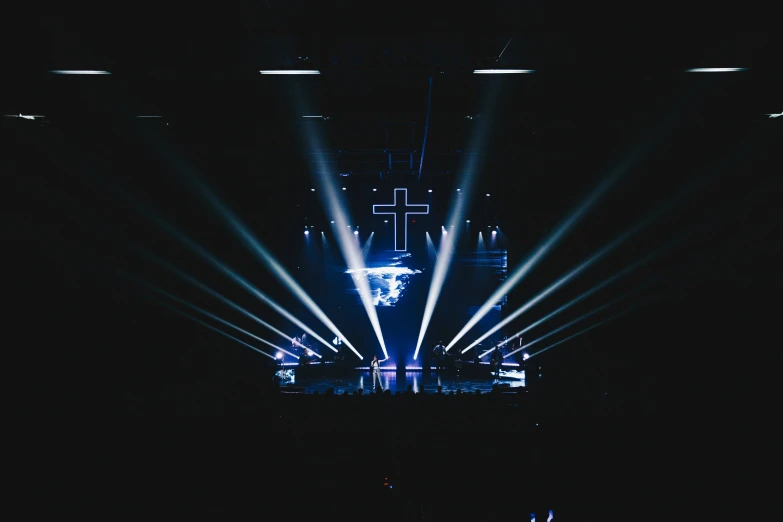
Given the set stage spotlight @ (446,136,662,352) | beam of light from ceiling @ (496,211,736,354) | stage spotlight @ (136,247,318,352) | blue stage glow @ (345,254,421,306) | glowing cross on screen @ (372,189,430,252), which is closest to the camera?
beam of light from ceiling @ (496,211,736,354)

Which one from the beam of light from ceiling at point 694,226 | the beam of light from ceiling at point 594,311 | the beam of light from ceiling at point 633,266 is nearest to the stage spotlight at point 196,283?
the beam of light from ceiling at point 594,311

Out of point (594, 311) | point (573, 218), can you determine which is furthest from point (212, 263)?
point (594, 311)

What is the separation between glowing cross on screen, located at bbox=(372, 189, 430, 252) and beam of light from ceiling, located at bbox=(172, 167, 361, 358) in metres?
3.41

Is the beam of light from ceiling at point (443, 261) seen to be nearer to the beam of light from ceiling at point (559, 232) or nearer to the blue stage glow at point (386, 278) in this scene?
the blue stage glow at point (386, 278)

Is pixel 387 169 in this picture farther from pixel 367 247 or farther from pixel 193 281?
pixel 367 247

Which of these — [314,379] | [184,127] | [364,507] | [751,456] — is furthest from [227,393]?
[314,379]

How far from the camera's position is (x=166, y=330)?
27.6 feet

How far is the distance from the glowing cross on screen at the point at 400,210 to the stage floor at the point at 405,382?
408 cm

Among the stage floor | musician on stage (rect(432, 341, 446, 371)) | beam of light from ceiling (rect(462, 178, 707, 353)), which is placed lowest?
the stage floor

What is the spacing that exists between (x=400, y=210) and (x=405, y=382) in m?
5.11

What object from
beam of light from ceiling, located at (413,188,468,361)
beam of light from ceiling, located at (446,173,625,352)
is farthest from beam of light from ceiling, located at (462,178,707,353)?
beam of light from ceiling, located at (413,188,468,361)

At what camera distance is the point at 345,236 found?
14.5 metres

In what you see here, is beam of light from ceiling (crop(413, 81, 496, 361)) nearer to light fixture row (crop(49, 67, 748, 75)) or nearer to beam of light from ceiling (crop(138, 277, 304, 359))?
light fixture row (crop(49, 67, 748, 75))

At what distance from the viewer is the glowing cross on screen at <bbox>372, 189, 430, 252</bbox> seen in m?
11.9
